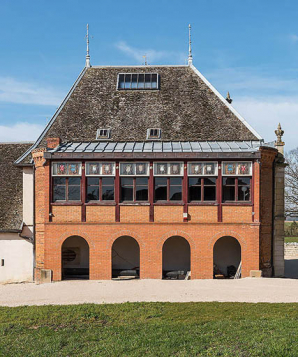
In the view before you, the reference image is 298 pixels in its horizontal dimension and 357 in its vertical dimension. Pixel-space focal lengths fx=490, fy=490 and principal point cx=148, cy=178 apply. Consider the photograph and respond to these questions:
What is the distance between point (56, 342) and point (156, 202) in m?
14.3

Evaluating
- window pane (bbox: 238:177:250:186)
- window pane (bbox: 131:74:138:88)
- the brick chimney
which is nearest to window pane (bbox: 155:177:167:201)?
window pane (bbox: 238:177:250:186)

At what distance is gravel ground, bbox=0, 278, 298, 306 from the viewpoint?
22281 mm

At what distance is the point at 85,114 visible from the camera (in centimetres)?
3381

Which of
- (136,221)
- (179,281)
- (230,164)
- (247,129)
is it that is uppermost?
(247,129)

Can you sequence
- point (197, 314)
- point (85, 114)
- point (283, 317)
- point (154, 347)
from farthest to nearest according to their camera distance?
point (85, 114) < point (197, 314) < point (283, 317) < point (154, 347)

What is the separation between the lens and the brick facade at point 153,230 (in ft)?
93.7

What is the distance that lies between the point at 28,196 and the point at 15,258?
398cm

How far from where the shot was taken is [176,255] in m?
31.2

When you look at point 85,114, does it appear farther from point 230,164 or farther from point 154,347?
point 154,347

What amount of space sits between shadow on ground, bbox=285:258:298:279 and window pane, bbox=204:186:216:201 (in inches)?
311

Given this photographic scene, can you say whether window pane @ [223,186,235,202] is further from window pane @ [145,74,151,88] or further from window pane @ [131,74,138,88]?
window pane @ [131,74,138,88]

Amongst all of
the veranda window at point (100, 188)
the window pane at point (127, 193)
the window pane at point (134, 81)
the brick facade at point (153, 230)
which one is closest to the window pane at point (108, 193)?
the veranda window at point (100, 188)

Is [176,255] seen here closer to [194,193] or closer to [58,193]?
[194,193]

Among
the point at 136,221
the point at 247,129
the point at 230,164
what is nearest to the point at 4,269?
the point at 136,221
